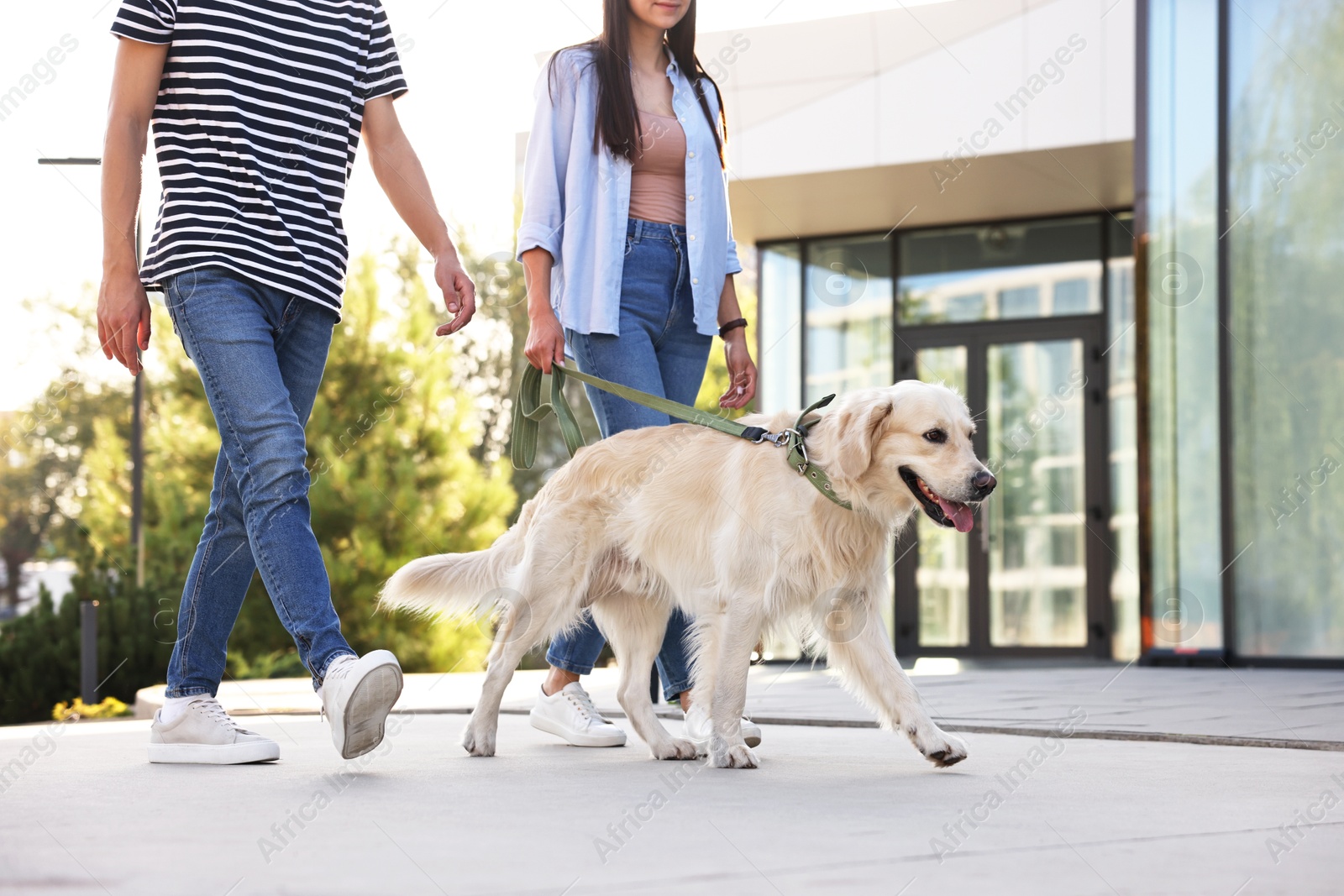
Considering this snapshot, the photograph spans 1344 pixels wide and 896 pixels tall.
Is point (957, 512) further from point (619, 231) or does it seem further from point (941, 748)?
point (619, 231)

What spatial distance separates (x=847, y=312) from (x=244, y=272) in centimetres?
883

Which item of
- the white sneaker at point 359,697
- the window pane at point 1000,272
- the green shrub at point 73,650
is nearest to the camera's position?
the white sneaker at point 359,697

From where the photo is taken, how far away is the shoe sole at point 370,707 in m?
2.96

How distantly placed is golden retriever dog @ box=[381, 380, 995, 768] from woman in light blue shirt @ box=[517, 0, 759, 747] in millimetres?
288

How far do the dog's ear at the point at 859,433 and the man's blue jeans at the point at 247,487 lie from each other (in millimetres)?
1376

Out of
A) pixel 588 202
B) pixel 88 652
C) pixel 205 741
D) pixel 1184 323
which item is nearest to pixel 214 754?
pixel 205 741

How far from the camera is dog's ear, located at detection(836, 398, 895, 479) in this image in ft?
11.7

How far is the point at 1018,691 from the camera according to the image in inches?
247

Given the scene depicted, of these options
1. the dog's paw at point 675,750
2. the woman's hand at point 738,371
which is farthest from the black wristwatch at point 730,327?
the dog's paw at point 675,750

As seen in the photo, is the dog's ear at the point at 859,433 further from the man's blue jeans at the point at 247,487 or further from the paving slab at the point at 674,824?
the man's blue jeans at the point at 247,487

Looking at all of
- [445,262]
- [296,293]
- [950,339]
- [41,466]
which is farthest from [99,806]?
[41,466]

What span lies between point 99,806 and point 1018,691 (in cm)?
459

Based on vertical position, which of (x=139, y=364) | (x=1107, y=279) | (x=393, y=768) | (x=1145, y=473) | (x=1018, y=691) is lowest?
(x=1018, y=691)

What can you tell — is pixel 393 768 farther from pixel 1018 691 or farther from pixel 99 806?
pixel 1018 691
